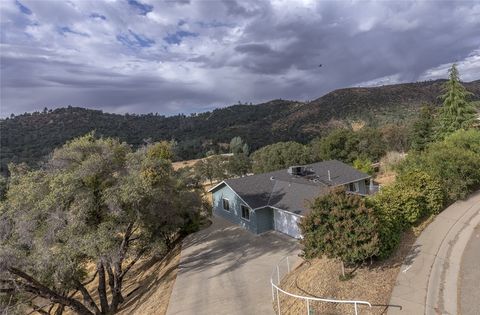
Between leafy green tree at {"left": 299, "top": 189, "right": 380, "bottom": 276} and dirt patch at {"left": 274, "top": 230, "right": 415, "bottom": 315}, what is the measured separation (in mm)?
656

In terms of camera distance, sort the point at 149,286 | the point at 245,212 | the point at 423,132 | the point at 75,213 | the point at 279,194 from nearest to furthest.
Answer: the point at 75,213
the point at 149,286
the point at 279,194
the point at 245,212
the point at 423,132

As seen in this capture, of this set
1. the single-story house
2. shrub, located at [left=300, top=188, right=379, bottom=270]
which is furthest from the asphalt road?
the single-story house

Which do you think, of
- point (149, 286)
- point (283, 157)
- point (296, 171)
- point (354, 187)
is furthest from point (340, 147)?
point (149, 286)

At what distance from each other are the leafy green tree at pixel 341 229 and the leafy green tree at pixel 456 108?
1287 inches

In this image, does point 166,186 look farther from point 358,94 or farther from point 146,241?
point 358,94

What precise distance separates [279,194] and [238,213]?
3784 millimetres

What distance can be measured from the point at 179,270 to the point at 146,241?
3.13 m

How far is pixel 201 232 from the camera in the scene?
82.8ft

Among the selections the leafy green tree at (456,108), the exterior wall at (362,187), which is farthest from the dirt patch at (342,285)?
→ the leafy green tree at (456,108)

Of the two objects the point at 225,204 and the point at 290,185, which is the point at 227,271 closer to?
the point at 290,185

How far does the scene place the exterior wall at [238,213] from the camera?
22766 millimetres

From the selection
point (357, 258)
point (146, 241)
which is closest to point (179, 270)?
point (146, 241)

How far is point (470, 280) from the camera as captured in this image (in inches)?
404

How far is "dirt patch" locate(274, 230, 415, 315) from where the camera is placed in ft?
31.4
